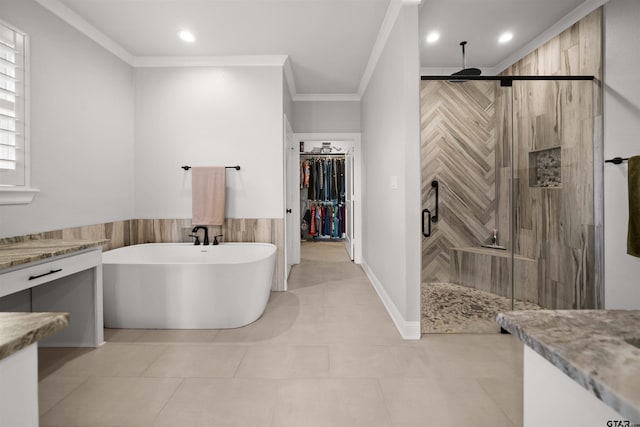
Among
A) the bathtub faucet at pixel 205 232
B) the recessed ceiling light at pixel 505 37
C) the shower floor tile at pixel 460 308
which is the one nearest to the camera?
the shower floor tile at pixel 460 308

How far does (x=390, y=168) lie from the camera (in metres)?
2.96

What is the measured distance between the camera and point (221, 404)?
1.70 metres

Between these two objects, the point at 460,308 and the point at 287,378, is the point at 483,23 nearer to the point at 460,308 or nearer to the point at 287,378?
the point at 460,308

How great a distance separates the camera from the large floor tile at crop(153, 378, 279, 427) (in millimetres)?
1569

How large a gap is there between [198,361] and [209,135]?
8.07 ft

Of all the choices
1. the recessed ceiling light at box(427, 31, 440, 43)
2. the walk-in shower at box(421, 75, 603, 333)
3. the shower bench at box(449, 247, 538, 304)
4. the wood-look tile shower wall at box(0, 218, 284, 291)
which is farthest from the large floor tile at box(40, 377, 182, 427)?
the recessed ceiling light at box(427, 31, 440, 43)

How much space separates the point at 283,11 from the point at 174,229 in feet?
8.35

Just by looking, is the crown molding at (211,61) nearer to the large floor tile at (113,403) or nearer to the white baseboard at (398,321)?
→ the white baseboard at (398,321)

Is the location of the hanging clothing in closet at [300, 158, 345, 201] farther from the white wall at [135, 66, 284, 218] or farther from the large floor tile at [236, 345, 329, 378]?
the large floor tile at [236, 345, 329, 378]

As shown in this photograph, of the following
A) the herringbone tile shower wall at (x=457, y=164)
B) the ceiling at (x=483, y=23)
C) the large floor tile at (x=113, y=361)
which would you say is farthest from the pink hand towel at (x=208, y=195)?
the ceiling at (x=483, y=23)

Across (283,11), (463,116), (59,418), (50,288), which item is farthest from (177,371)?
(463,116)

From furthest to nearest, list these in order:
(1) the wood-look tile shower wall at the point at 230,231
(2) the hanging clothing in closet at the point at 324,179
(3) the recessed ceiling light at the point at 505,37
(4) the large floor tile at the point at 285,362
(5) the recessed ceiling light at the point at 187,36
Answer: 1. (2) the hanging clothing in closet at the point at 324,179
2. (1) the wood-look tile shower wall at the point at 230,231
3. (3) the recessed ceiling light at the point at 505,37
4. (5) the recessed ceiling light at the point at 187,36
5. (4) the large floor tile at the point at 285,362

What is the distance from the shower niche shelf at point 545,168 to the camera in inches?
104

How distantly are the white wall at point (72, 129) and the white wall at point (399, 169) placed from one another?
278cm
